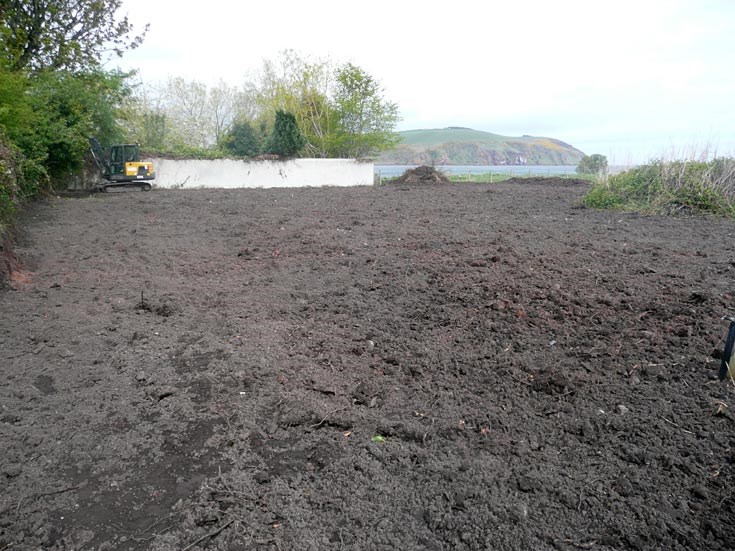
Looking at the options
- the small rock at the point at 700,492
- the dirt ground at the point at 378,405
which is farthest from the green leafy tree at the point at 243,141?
the small rock at the point at 700,492

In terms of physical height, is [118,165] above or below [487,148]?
below

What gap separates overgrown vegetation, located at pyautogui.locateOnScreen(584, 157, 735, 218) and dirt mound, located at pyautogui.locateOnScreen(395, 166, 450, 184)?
11.9 meters

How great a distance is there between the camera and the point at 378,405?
3059 mm

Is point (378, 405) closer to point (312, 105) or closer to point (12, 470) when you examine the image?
point (12, 470)

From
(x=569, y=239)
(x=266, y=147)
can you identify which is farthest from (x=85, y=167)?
(x=569, y=239)

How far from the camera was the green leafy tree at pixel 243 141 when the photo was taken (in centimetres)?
2962

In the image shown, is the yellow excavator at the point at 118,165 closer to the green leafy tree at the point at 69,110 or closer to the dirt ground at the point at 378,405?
the green leafy tree at the point at 69,110

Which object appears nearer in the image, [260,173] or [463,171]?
[260,173]

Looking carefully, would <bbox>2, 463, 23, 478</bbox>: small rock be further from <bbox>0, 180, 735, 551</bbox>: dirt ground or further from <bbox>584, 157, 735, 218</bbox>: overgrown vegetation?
<bbox>584, 157, 735, 218</bbox>: overgrown vegetation

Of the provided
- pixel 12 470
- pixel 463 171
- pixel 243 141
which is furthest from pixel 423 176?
pixel 12 470

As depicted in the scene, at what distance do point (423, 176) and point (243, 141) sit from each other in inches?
490

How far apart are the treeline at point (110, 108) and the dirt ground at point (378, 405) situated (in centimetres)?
442

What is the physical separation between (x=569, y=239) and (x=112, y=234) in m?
7.68

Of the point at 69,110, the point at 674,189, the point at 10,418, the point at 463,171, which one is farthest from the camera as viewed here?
the point at 463,171
